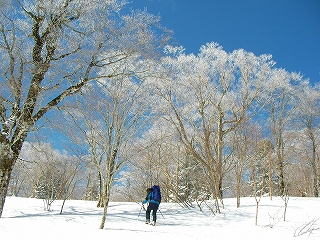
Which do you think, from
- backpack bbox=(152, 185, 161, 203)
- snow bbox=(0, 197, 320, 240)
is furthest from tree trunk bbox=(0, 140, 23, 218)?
backpack bbox=(152, 185, 161, 203)

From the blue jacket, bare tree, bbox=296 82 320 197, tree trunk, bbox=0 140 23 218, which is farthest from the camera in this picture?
bare tree, bbox=296 82 320 197

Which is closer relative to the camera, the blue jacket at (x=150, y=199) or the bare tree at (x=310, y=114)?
the blue jacket at (x=150, y=199)

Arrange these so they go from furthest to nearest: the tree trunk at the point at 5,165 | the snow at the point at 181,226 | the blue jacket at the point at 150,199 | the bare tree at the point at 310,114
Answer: the bare tree at the point at 310,114
the blue jacket at the point at 150,199
the tree trunk at the point at 5,165
the snow at the point at 181,226

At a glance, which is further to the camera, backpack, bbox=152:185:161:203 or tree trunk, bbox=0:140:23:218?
backpack, bbox=152:185:161:203

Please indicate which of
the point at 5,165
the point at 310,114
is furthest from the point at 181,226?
the point at 310,114

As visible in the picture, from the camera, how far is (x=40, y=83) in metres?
7.04

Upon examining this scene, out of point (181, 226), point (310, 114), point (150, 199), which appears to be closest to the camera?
point (181, 226)

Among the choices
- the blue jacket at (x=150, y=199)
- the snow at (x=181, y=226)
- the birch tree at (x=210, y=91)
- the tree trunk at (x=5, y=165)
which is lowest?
the snow at (x=181, y=226)

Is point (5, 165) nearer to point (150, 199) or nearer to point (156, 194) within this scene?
point (150, 199)

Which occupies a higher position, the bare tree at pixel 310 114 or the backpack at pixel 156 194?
the bare tree at pixel 310 114

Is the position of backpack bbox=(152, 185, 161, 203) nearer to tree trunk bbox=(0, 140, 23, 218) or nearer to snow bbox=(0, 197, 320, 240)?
snow bbox=(0, 197, 320, 240)

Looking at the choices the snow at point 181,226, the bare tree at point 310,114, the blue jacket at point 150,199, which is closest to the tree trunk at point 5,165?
the snow at point 181,226

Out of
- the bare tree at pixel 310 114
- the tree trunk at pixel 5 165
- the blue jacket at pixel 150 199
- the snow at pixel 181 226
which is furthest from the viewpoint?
the bare tree at pixel 310 114

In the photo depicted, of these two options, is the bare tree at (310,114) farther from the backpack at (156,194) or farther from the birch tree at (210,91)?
the backpack at (156,194)
